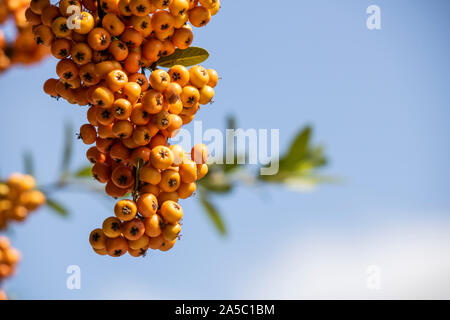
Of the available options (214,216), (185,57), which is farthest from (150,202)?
(214,216)

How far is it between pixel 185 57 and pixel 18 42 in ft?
12.3

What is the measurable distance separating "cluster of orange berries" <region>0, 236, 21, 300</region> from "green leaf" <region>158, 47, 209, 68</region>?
3.42m

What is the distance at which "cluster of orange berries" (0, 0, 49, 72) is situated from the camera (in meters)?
4.82

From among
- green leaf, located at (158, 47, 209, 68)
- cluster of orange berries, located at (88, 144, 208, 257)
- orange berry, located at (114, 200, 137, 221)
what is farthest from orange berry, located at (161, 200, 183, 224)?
green leaf, located at (158, 47, 209, 68)

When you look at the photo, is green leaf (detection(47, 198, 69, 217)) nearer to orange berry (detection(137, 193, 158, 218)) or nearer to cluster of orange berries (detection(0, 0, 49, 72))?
cluster of orange berries (detection(0, 0, 49, 72))

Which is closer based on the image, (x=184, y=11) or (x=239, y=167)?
(x=184, y=11)

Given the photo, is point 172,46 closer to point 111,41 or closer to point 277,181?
point 111,41

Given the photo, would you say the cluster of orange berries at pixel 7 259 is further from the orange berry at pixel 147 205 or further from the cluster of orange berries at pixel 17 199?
the orange berry at pixel 147 205

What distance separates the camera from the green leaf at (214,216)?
160 inches

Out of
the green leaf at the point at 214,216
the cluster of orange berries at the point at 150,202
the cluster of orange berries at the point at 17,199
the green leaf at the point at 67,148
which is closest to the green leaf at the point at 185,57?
the cluster of orange berries at the point at 150,202

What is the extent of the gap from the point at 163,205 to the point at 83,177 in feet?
8.72

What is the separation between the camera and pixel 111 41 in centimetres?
Answer: 205

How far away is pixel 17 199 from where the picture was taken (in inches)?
184
